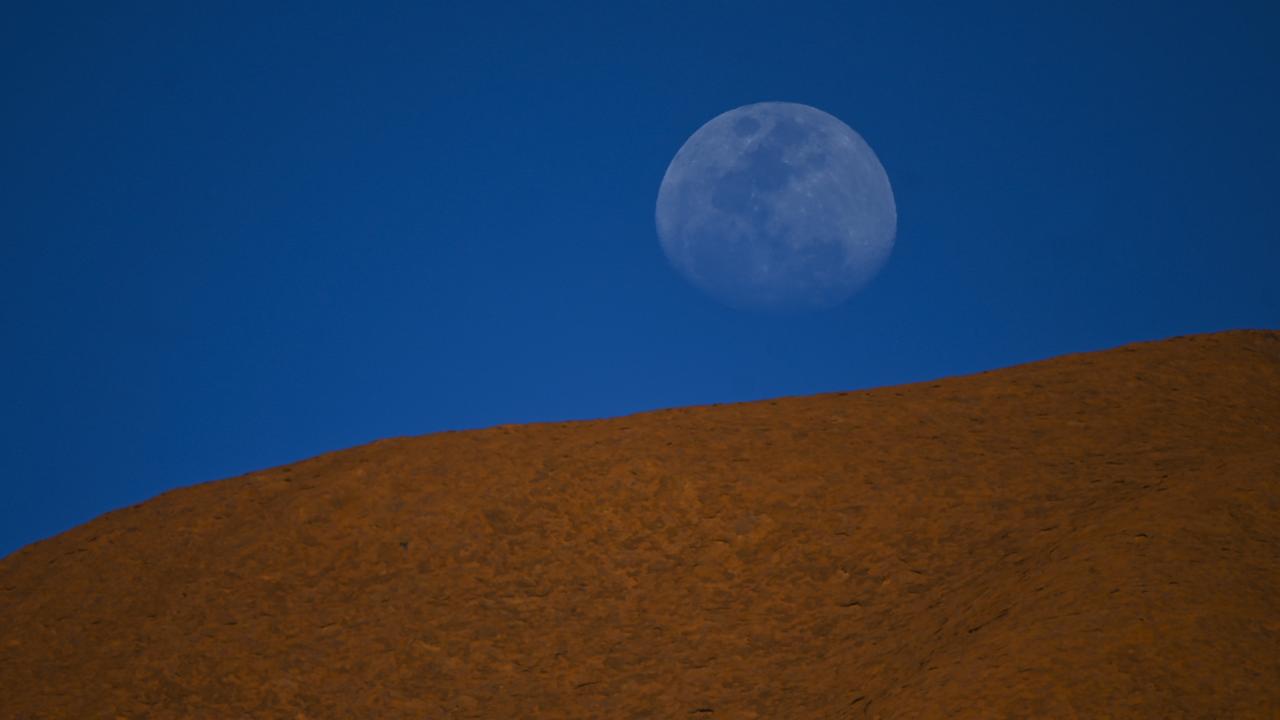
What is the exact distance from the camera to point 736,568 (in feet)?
24.6

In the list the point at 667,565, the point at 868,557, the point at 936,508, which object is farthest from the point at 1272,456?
the point at 667,565

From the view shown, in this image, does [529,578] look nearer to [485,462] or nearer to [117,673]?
[485,462]

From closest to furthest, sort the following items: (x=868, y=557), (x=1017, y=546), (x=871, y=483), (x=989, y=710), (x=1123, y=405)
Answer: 1. (x=989, y=710)
2. (x=1017, y=546)
3. (x=868, y=557)
4. (x=871, y=483)
5. (x=1123, y=405)

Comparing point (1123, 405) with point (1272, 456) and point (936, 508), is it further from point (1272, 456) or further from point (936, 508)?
point (936, 508)

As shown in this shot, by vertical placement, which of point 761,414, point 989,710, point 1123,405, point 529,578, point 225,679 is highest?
point 761,414

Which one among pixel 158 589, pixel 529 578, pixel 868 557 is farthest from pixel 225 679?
pixel 868 557

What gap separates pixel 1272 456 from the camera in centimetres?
695

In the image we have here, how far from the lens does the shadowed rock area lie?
555cm

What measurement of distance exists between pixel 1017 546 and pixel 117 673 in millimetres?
6610

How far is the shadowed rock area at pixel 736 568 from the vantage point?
18.2 ft

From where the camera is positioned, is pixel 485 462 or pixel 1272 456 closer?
pixel 1272 456

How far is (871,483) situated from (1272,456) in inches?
109

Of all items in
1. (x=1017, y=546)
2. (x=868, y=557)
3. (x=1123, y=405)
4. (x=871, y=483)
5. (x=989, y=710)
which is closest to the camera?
(x=989, y=710)

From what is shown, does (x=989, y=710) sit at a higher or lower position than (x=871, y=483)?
lower
